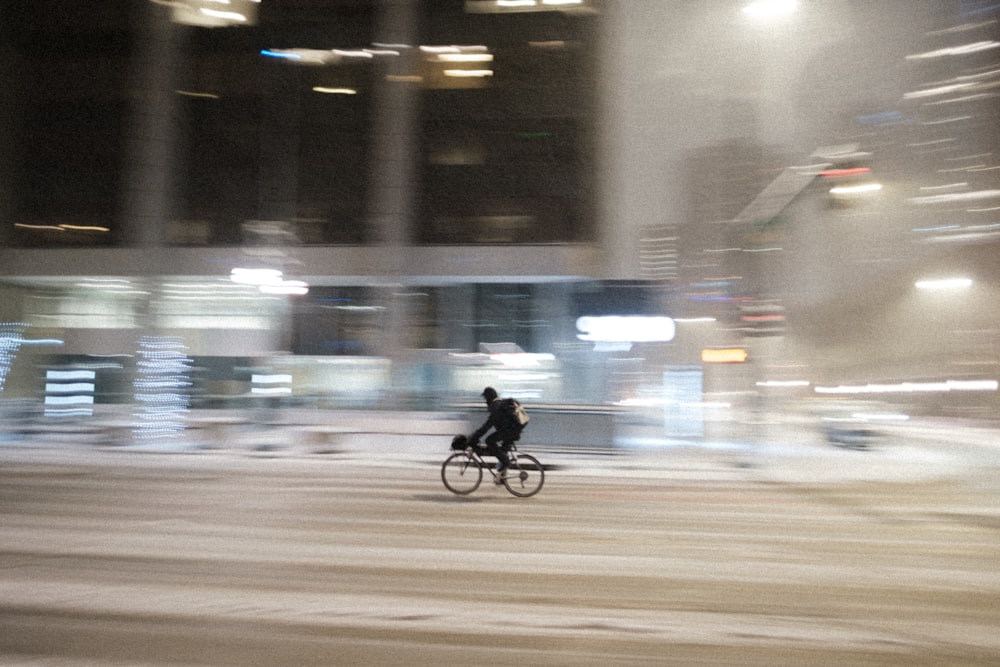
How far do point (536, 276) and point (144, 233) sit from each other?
12.6 meters

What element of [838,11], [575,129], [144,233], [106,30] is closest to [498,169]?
[575,129]

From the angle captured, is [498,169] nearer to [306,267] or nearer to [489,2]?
[489,2]

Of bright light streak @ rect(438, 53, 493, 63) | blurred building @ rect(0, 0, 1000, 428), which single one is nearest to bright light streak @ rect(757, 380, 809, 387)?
blurred building @ rect(0, 0, 1000, 428)

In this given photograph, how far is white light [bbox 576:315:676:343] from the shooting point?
21.6 meters

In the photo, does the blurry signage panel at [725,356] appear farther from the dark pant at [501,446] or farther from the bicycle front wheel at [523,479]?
the dark pant at [501,446]

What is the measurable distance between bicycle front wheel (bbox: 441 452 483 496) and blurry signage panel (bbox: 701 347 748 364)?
11.0 meters

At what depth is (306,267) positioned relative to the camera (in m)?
23.2

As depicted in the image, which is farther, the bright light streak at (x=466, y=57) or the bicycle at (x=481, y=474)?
the bright light streak at (x=466, y=57)

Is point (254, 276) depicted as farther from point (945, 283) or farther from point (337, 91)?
point (945, 283)

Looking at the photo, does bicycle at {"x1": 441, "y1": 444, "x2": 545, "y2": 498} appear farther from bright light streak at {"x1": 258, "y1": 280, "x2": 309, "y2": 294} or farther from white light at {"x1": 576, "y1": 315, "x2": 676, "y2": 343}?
bright light streak at {"x1": 258, "y1": 280, "x2": 309, "y2": 294}

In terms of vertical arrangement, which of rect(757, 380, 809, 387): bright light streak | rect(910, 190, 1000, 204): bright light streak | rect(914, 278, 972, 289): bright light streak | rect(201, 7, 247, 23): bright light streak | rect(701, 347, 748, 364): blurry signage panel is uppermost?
rect(201, 7, 247, 23): bright light streak

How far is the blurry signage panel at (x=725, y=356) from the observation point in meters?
20.1

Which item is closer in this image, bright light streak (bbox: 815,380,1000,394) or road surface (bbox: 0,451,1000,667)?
road surface (bbox: 0,451,1000,667)

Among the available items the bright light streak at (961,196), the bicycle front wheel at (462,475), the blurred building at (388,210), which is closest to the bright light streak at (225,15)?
the blurred building at (388,210)
